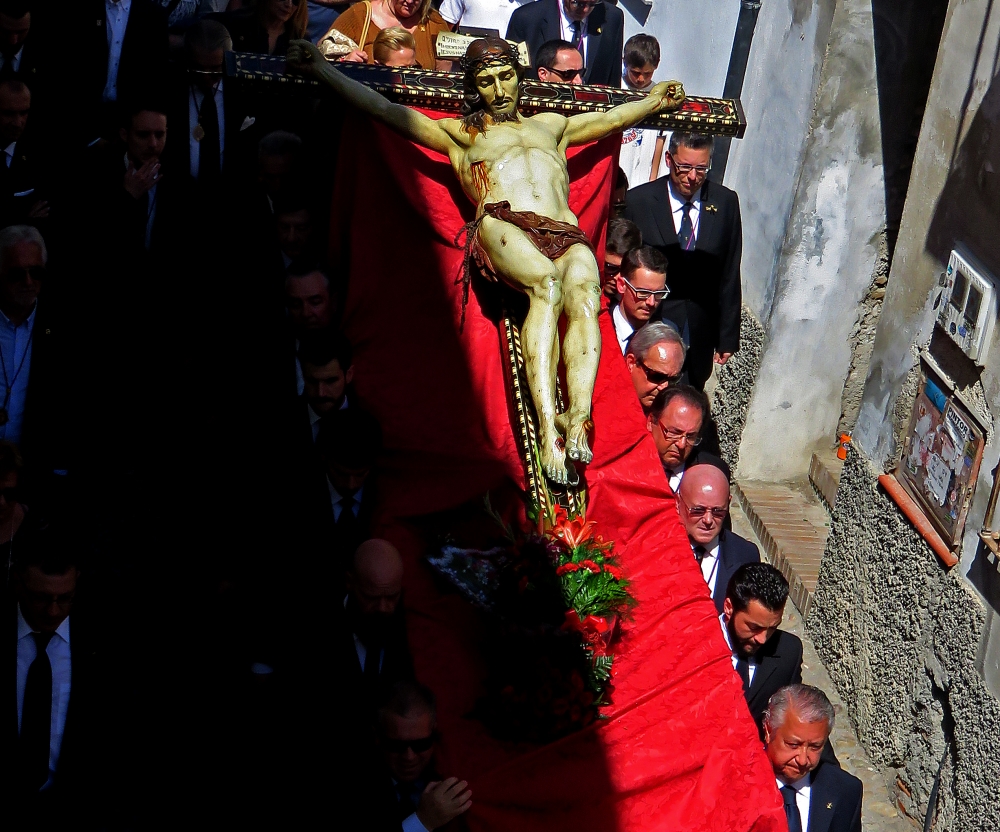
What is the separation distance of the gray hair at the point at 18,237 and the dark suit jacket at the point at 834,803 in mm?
3733

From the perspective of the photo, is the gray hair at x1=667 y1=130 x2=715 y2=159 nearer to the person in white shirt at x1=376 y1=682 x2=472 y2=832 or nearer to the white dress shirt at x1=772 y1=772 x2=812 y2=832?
the white dress shirt at x1=772 y1=772 x2=812 y2=832

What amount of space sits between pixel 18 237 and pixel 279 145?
146 centimetres

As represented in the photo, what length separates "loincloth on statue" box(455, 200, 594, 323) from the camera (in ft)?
20.5

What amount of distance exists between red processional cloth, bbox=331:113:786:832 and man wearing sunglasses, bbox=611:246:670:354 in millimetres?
169

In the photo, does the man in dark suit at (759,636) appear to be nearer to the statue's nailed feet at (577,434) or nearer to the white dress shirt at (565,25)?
the statue's nailed feet at (577,434)

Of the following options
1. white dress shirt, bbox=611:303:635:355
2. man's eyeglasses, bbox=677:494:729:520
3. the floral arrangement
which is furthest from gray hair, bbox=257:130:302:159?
man's eyeglasses, bbox=677:494:729:520

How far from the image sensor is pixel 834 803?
5141mm

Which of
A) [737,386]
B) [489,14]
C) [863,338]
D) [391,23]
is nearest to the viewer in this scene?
[391,23]

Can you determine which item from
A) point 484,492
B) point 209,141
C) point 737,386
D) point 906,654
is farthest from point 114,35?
point 906,654

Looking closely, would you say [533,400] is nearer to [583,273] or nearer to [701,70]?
[583,273]

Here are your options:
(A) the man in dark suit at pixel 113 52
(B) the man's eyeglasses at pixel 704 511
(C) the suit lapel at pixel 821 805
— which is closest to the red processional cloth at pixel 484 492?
(B) the man's eyeglasses at pixel 704 511

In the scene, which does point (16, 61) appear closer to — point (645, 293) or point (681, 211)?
point (645, 293)

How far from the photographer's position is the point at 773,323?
8.45m

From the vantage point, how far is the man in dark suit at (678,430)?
249 inches
